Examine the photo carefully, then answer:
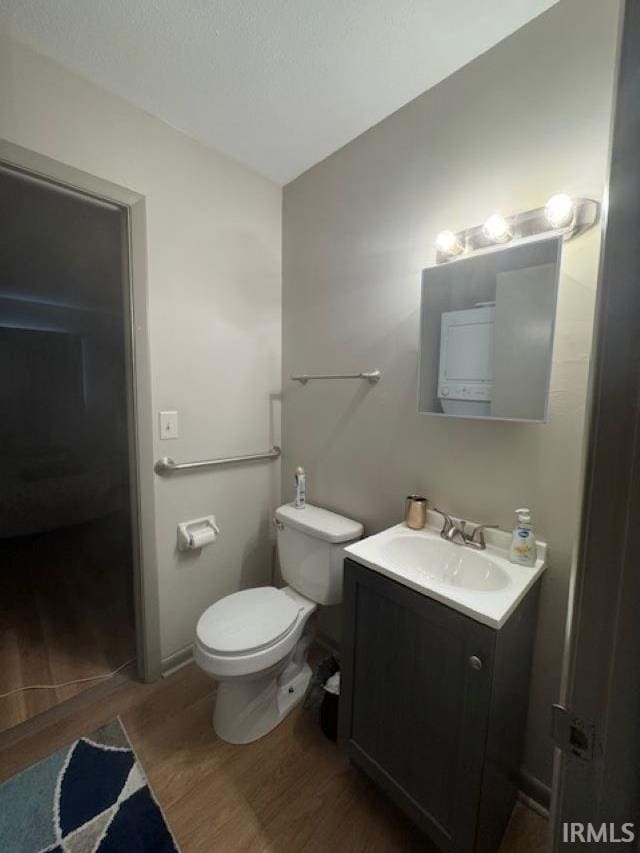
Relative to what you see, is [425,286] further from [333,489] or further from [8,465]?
[8,465]

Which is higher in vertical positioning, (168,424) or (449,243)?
(449,243)

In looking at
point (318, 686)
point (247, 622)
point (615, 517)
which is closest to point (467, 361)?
point (615, 517)

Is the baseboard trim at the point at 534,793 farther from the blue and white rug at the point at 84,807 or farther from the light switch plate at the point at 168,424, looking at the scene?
the light switch plate at the point at 168,424

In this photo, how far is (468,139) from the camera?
124cm

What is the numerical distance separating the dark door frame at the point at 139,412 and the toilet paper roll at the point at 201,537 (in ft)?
0.54

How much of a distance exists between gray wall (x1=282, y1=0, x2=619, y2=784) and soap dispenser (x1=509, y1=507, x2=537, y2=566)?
0.06 m

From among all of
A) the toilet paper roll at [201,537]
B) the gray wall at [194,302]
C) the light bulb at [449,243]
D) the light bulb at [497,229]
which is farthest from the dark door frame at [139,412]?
the light bulb at [497,229]

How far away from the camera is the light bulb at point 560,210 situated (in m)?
1.01

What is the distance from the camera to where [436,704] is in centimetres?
98

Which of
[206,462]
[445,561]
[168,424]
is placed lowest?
[445,561]

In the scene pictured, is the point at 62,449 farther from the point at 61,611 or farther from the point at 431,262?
the point at 431,262

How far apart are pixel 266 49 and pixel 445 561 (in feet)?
6.20

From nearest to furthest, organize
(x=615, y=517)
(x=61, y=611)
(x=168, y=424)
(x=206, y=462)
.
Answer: (x=615, y=517) < (x=168, y=424) < (x=206, y=462) < (x=61, y=611)

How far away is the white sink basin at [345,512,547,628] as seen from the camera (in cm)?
92
